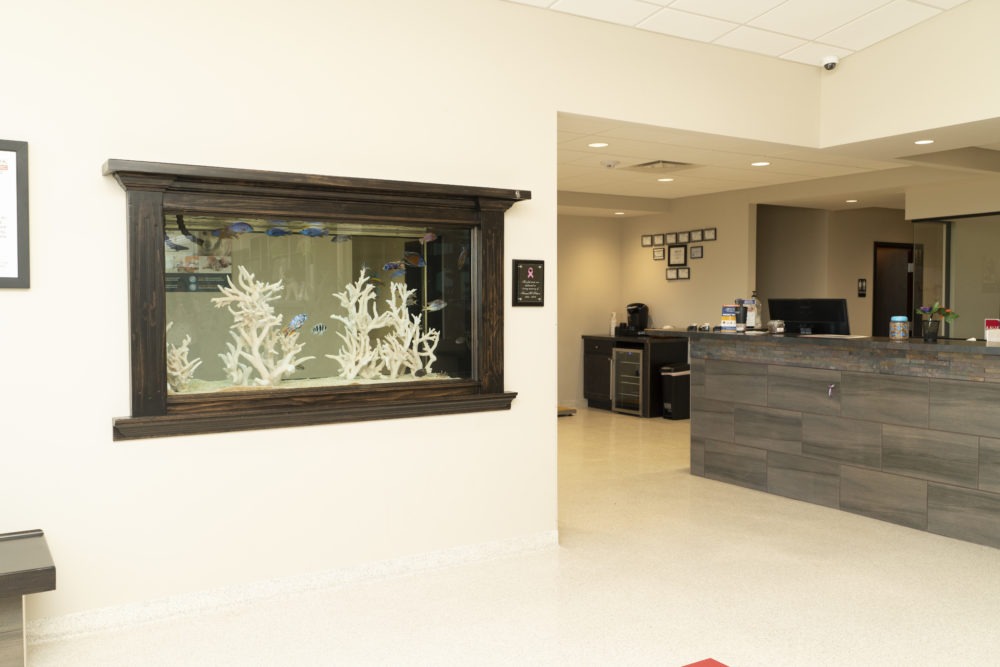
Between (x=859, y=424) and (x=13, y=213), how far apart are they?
184 inches

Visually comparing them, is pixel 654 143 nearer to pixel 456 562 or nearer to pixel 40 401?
pixel 456 562

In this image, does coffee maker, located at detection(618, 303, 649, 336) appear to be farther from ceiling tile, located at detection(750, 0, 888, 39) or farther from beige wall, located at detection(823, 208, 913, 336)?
ceiling tile, located at detection(750, 0, 888, 39)

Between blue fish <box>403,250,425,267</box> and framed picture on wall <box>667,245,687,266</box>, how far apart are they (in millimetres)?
5620

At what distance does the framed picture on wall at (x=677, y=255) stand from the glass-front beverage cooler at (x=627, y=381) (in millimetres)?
1169

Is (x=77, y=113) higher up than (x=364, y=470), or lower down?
higher up

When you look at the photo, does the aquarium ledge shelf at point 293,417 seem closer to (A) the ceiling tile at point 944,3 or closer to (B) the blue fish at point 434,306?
(B) the blue fish at point 434,306

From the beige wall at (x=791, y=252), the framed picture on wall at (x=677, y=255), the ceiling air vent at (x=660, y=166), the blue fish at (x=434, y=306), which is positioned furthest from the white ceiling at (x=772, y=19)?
the beige wall at (x=791, y=252)

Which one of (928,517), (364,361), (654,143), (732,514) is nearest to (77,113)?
(364,361)

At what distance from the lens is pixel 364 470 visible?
12.5 ft

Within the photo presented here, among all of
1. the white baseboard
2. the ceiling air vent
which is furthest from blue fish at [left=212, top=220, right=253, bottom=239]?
the ceiling air vent

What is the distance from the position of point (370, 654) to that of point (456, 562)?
3.42ft

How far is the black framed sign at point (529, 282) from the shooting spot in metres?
4.18

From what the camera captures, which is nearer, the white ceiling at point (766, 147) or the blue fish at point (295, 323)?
the blue fish at point (295, 323)

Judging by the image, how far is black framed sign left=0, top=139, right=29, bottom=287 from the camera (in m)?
3.04
